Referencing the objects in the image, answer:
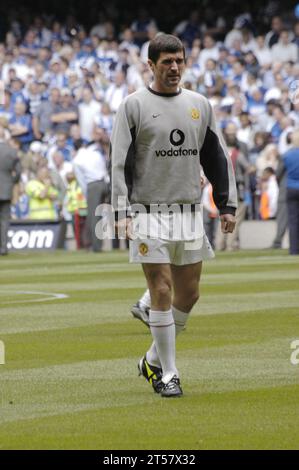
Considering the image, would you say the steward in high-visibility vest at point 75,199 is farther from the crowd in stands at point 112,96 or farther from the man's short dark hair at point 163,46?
the man's short dark hair at point 163,46

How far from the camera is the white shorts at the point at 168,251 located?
28.6 feet

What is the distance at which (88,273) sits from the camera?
69.6 ft

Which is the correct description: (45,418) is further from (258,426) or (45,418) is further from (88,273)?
(88,273)

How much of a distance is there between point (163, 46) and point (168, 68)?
0.14m

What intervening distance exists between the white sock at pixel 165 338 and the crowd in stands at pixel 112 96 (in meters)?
17.9

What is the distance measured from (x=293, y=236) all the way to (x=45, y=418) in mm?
16890

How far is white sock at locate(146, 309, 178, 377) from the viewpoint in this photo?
8.75 meters

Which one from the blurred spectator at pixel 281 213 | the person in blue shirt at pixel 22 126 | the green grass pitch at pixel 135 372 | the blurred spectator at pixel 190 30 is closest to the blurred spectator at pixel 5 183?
the blurred spectator at pixel 281 213

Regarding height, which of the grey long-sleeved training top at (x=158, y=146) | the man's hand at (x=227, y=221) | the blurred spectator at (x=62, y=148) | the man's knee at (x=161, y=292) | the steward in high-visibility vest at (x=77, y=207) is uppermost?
the grey long-sleeved training top at (x=158, y=146)

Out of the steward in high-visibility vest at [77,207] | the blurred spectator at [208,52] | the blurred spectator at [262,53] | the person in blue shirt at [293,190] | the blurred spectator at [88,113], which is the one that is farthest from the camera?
the blurred spectator at [208,52]

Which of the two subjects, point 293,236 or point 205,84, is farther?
point 205,84

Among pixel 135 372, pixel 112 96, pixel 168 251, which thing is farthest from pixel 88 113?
pixel 168 251

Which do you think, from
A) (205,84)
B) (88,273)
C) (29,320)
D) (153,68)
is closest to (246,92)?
(205,84)

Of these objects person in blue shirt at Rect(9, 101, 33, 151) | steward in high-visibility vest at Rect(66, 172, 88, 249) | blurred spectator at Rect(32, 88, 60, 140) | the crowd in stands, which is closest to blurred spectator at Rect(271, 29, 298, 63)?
the crowd in stands
